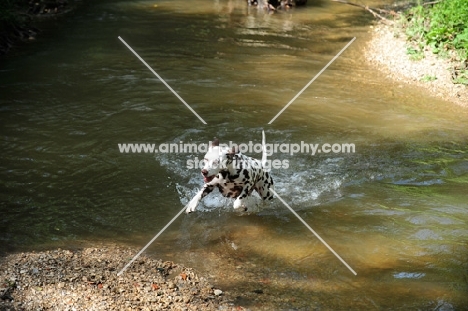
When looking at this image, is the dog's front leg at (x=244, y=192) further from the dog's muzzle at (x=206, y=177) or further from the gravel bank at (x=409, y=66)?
the gravel bank at (x=409, y=66)

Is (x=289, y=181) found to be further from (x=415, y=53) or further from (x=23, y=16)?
(x=23, y=16)

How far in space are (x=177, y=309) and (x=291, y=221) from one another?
2.47m

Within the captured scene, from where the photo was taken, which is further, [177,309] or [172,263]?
[172,263]

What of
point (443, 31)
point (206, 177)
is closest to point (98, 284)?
point (206, 177)

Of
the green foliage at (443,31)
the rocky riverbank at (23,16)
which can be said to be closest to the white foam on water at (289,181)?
the green foliage at (443,31)

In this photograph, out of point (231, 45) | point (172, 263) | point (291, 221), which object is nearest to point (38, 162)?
point (172, 263)

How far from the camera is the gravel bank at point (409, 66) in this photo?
11.5 m

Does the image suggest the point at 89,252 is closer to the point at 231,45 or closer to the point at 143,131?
the point at 143,131

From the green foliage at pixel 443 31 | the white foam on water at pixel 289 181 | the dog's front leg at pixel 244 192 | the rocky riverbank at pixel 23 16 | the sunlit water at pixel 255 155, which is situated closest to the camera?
the sunlit water at pixel 255 155

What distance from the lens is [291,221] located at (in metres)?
7.20

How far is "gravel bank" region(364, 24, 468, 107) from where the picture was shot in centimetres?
1149

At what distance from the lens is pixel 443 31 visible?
12.8 metres

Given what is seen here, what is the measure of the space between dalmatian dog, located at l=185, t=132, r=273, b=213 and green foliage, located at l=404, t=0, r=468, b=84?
6587mm

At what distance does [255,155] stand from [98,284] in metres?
4.35
